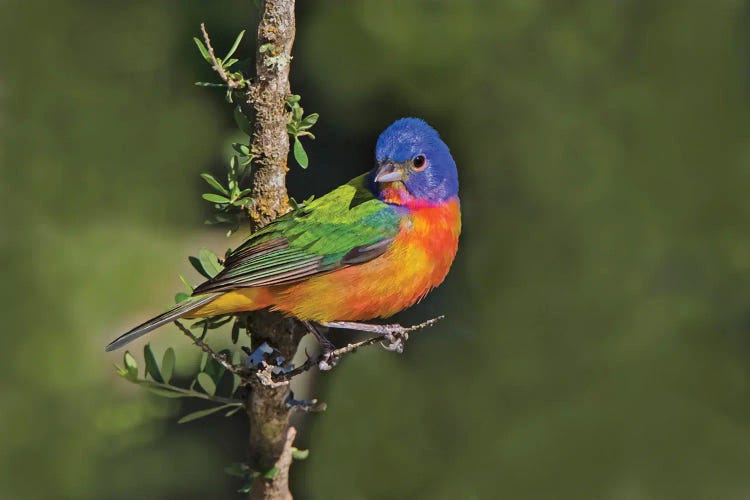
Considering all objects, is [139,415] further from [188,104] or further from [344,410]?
[188,104]

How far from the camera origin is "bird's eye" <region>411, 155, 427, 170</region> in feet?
5.76

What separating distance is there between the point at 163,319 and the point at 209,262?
211mm

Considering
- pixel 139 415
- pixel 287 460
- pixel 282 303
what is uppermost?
pixel 282 303

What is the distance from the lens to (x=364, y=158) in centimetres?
267

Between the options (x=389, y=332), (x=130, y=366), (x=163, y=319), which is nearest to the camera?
(x=163, y=319)

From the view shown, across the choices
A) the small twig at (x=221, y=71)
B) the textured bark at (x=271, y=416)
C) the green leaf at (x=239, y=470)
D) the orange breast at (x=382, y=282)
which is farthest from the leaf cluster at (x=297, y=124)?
the green leaf at (x=239, y=470)

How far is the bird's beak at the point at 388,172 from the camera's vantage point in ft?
5.66

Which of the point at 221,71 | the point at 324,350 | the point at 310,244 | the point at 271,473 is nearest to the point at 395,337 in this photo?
the point at 324,350

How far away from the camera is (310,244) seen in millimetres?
1775

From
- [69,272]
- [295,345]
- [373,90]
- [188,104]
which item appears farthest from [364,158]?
[69,272]

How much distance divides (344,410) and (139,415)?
70 centimetres

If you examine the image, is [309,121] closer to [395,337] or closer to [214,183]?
[214,183]

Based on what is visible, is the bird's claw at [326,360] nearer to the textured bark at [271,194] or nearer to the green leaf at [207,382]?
the textured bark at [271,194]

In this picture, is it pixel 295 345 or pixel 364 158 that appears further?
pixel 364 158
